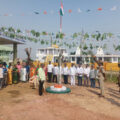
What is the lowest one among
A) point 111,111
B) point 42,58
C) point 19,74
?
point 111,111

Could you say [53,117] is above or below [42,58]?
below

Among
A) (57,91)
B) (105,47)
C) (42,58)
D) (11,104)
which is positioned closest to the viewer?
(11,104)

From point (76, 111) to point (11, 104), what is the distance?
2753 millimetres

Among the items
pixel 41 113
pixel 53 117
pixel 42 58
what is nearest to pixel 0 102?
pixel 41 113

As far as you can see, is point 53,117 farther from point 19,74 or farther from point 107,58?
point 107,58

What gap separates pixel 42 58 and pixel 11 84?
30450 mm

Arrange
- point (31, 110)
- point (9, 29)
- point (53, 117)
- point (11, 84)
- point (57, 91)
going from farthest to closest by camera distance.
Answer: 1. point (9, 29)
2. point (11, 84)
3. point (57, 91)
4. point (31, 110)
5. point (53, 117)

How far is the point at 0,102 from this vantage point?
6.13m

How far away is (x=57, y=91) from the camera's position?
26.5 feet

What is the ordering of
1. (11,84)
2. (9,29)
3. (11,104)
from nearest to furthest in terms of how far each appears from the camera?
(11,104) → (11,84) → (9,29)

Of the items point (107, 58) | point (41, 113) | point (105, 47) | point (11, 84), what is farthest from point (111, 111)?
point (107, 58)

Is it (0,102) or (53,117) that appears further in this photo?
(0,102)

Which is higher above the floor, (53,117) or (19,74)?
(19,74)

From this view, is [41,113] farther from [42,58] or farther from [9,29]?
[42,58]
